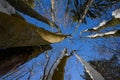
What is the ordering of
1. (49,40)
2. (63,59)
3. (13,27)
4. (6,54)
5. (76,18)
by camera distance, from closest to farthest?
1. (13,27)
2. (6,54)
3. (49,40)
4. (63,59)
5. (76,18)

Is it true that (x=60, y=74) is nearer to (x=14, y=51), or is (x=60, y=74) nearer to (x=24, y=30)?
(x=14, y=51)

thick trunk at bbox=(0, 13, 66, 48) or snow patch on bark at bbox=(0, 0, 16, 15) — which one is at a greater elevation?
snow patch on bark at bbox=(0, 0, 16, 15)

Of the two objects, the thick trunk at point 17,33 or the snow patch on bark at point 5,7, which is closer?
the thick trunk at point 17,33

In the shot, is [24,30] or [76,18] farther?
[76,18]

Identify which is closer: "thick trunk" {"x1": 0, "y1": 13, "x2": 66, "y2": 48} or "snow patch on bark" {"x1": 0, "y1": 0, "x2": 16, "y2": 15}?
"thick trunk" {"x1": 0, "y1": 13, "x2": 66, "y2": 48}

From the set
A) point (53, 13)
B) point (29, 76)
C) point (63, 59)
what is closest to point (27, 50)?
point (63, 59)

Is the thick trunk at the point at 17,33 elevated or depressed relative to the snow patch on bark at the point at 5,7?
depressed

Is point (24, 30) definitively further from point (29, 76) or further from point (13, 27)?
point (29, 76)

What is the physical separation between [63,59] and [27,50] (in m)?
1.52

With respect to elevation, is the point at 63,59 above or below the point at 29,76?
above

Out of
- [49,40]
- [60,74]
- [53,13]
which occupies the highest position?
[53,13]

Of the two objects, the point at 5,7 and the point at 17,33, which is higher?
the point at 5,7

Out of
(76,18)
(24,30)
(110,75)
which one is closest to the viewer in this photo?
(24,30)

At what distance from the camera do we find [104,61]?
10773mm
